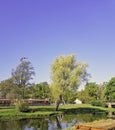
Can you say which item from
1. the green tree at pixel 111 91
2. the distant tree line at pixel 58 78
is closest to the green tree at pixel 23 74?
the distant tree line at pixel 58 78

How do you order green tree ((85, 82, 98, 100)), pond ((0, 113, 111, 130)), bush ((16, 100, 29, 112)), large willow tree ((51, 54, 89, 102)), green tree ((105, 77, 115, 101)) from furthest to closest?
1. green tree ((85, 82, 98, 100))
2. green tree ((105, 77, 115, 101))
3. large willow tree ((51, 54, 89, 102))
4. bush ((16, 100, 29, 112))
5. pond ((0, 113, 111, 130))

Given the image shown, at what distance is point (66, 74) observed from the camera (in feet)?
230

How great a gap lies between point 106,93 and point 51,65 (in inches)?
1804

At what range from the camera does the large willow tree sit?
69750 mm

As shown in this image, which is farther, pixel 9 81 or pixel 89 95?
pixel 89 95

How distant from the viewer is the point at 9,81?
243 ft

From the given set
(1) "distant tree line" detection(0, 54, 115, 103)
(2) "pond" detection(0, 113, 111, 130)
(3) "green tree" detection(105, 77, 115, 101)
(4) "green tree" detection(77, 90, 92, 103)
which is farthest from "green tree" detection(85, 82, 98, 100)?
(2) "pond" detection(0, 113, 111, 130)

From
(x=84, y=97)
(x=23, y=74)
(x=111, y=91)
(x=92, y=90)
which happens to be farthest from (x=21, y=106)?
(x=92, y=90)

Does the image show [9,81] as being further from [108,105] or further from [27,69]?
[108,105]

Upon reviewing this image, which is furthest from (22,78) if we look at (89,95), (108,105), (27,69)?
(89,95)

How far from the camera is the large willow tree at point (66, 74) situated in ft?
229

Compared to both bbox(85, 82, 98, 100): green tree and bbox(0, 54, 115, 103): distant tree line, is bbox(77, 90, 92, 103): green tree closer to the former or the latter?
bbox(85, 82, 98, 100): green tree

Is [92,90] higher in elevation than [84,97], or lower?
higher

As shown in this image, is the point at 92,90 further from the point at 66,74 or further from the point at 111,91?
the point at 66,74
